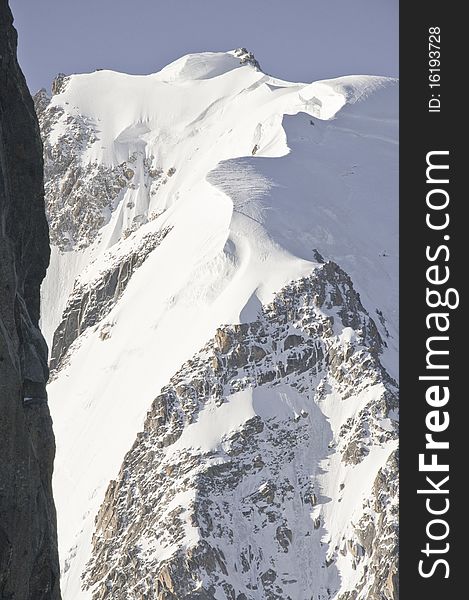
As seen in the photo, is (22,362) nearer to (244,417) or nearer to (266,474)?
(266,474)

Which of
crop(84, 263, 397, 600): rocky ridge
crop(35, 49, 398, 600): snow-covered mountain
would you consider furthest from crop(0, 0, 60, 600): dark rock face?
crop(35, 49, 398, 600): snow-covered mountain

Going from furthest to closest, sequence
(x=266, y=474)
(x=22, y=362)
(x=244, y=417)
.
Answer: (x=244, y=417), (x=266, y=474), (x=22, y=362)

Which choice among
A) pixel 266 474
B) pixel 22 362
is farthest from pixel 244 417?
pixel 22 362

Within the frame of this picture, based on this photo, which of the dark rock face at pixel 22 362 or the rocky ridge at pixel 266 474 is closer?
the dark rock face at pixel 22 362

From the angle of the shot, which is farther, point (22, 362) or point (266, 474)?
point (266, 474)

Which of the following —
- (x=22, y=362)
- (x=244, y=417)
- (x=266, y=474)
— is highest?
(x=244, y=417)

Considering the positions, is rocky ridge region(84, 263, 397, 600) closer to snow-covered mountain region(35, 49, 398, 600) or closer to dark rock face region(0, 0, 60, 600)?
snow-covered mountain region(35, 49, 398, 600)

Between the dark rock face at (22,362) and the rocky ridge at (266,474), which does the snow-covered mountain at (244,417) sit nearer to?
the rocky ridge at (266,474)

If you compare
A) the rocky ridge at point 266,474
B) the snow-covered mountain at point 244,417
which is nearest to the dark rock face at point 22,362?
the rocky ridge at point 266,474
